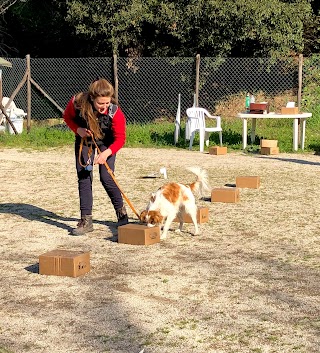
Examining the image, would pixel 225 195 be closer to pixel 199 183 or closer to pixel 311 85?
pixel 199 183

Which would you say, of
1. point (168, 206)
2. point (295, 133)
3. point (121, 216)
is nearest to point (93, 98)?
point (168, 206)

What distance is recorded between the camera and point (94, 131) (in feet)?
27.2

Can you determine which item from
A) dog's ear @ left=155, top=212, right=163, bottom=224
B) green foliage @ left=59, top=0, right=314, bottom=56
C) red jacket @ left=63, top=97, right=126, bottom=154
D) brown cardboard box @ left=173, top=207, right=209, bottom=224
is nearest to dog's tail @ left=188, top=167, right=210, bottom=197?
brown cardboard box @ left=173, top=207, right=209, bottom=224

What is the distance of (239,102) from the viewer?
22.9 meters

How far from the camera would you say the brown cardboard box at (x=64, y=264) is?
6859 millimetres

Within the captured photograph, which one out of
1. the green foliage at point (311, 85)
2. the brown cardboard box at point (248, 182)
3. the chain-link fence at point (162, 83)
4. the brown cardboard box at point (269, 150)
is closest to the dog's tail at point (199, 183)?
the brown cardboard box at point (248, 182)

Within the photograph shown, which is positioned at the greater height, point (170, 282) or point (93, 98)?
point (93, 98)

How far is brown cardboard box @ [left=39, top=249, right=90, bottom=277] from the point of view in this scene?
22.5 ft

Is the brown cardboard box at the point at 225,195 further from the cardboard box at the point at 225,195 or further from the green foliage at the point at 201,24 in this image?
the green foliage at the point at 201,24

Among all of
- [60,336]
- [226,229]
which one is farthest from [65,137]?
[60,336]

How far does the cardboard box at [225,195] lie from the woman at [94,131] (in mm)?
2240

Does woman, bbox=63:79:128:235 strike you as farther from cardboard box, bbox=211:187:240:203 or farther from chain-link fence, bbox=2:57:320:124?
chain-link fence, bbox=2:57:320:124

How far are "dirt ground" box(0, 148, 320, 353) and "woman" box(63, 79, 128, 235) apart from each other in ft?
1.40

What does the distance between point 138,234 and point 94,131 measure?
115 centimetres
